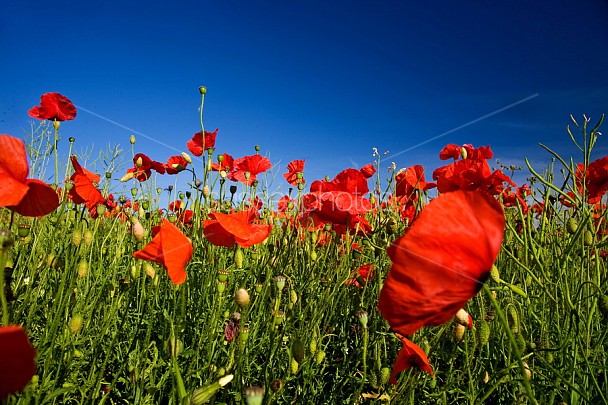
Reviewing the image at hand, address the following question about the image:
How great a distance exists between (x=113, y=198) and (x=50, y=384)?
7.73 feet

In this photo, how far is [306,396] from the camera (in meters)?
1.81

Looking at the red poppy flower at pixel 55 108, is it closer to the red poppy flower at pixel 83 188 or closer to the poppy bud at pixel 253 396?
the red poppy flower at pixel 83 188

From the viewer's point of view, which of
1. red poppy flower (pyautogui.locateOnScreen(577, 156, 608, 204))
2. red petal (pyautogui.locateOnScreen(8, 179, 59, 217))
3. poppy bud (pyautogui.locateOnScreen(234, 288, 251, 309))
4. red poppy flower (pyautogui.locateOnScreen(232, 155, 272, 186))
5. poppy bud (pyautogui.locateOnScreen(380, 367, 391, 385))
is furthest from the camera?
red poppy flower (pyautogui.locateOnScreen(232, 155, 272, 186))

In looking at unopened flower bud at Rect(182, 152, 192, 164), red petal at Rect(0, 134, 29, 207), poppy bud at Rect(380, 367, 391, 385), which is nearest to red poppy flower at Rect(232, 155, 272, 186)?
unopened flower bud at Rect(182, 152, 192, 164)

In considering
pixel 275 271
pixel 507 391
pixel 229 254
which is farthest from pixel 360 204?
pixel 229 254

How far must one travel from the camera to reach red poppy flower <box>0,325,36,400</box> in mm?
474

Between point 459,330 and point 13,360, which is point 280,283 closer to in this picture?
point 459,330

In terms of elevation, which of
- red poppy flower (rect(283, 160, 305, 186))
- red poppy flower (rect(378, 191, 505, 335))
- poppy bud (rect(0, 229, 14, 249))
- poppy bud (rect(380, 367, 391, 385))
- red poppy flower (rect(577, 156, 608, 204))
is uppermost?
red poppy flower (rect(283, 160, 305, 186))

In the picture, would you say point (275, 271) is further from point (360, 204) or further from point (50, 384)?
point (50, 384)

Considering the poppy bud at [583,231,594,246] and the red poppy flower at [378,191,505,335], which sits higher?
the poppy bud at [583,231,594,246]

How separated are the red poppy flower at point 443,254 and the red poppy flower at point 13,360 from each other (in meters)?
0.46

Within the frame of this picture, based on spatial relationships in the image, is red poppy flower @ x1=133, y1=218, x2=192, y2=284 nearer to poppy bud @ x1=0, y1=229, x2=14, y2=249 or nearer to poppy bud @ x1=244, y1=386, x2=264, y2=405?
poppy bud @ x1=0, y1=229, x2=14, y2=249

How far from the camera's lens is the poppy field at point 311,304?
65 cm

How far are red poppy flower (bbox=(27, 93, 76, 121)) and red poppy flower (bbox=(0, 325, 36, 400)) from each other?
98.1 inches
